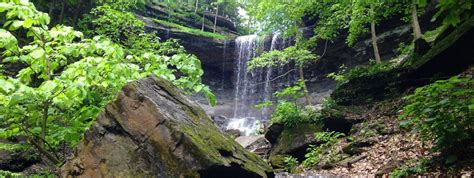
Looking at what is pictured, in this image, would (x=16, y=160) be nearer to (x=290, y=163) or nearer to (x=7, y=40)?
(x=7, y=40)

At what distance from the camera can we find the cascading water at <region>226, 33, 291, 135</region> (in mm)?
27527

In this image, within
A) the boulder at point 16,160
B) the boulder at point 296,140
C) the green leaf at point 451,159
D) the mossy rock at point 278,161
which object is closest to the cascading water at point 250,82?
the boulder at point 296,140

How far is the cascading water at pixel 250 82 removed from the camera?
27527 millimetres

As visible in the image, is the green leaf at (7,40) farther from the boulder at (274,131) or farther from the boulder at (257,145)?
the boulder at (257,145)

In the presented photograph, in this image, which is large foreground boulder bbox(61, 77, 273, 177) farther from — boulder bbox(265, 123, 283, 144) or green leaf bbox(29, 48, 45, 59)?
boulder bbox(265, 123, 283, 144)

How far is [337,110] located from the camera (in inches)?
485

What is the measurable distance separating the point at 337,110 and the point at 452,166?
25.5 ft

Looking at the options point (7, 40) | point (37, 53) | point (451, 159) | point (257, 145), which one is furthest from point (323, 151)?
point (7, 40)

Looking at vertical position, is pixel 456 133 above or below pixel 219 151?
above

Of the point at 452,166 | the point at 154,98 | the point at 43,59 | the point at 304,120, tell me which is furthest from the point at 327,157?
the point at 43,59

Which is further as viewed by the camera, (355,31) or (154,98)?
(355,31)

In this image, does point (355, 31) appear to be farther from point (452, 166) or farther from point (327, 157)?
point (452, 166)

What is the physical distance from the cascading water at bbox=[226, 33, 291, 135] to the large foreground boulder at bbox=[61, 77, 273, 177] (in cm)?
2199

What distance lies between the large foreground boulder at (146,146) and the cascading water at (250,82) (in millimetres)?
21988
